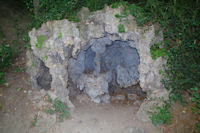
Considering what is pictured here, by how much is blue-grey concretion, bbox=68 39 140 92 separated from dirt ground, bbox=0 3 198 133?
3.62 ft

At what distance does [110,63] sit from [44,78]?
2.66 m

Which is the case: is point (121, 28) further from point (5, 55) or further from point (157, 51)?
point (5, 55)

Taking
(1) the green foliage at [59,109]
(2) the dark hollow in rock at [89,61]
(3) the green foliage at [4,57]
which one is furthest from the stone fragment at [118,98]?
(3) the green foliage at [4,57]

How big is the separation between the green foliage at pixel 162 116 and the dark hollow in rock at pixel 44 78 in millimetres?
3451

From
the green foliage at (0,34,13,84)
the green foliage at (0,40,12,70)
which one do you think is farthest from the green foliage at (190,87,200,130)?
the green foliage at (0,40,12,70)

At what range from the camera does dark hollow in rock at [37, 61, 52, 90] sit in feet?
15.7

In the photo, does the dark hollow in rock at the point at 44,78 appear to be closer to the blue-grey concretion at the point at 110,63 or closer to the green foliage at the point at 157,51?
the blue-grey concretion at the point at 110,63

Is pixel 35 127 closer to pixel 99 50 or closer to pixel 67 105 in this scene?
pixel 67 105

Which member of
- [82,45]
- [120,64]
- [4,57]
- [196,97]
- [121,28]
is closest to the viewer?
[196,97]

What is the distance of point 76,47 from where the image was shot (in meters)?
4.75

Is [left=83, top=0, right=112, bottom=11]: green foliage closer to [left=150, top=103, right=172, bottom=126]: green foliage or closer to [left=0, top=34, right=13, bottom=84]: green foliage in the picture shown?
[left=0, top=34, right=13, bottom=84]: green foliage

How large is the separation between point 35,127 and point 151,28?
14.9 feet

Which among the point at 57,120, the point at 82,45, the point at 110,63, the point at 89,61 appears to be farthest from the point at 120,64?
the point at 57,120

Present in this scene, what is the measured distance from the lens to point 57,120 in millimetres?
4531
